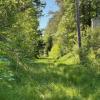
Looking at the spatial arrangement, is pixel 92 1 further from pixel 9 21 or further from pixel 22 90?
pixel 9 21

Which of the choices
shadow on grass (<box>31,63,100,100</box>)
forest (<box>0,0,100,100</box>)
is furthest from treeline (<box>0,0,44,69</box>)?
shadow on grass (<box>31,63,100,100</box>)

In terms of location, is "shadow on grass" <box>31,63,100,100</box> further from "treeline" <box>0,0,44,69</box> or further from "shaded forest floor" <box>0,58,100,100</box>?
"treeline" <box>0,0,44,69</box>

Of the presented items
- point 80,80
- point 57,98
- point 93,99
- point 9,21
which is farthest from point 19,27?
point 80,80

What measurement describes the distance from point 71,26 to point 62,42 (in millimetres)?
1956

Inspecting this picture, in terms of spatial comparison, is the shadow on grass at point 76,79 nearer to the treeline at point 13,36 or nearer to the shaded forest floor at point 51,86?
the shaded forest floor at point 51,86

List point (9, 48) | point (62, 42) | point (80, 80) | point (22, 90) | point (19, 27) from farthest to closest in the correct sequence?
point (62, 42) < point (80, 80) < point (22, 90) < point (19, 27) < point (9, 48)

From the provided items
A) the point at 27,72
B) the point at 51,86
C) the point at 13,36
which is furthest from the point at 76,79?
the point at 27,72

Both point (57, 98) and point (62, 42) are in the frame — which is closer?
point (57, 98)

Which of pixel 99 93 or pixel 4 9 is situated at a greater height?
pixel 4 9

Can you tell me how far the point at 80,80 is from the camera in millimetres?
12266

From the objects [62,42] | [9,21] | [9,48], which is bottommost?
[62,42]

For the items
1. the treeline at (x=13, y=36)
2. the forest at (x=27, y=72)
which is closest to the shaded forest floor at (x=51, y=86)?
the forest at (x=27, y=72)

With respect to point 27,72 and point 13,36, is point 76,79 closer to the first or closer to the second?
point 13,36

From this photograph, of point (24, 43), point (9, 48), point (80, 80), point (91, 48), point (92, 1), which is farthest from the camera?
point (92, 1)
